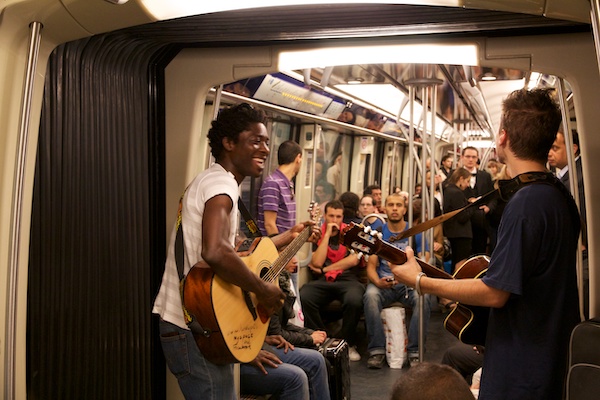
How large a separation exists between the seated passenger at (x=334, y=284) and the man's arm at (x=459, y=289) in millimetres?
3866

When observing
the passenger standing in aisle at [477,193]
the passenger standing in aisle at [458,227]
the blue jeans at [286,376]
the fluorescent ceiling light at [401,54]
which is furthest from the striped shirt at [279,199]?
the passenger standing in aisle at [477,193]

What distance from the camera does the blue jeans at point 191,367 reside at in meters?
2.66

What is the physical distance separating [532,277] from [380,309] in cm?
423

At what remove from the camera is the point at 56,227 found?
2734 mm

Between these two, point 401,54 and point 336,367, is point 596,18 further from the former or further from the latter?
point 336,367

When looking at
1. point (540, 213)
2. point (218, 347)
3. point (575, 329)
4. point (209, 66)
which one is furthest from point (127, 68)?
point (575, 329)

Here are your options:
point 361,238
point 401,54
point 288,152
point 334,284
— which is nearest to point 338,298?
point 334,284

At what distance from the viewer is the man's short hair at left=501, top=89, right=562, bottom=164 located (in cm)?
224

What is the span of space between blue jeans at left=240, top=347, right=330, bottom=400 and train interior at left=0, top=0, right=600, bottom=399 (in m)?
0.42

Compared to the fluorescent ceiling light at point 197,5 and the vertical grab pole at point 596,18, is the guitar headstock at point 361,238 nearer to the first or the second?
the fluorescent ceiling light at point 197,5

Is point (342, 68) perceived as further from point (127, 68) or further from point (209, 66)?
point (127, 68)

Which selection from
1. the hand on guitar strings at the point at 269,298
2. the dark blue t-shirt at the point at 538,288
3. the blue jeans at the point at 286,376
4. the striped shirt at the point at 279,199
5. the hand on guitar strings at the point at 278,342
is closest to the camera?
the dark blue t-shirt at the point at 538,288

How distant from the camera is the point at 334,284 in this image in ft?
22.3

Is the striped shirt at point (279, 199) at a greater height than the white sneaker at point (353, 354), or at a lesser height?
greater
